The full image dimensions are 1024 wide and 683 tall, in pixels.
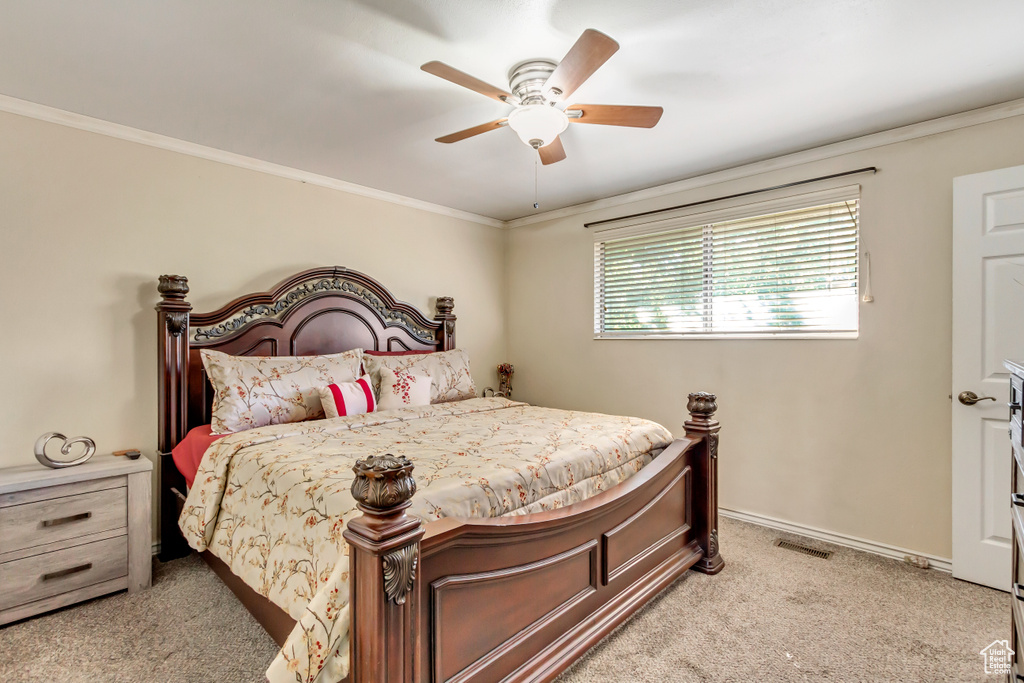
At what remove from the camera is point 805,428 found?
2.92 meters

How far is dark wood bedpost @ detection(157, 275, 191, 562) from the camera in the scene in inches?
102

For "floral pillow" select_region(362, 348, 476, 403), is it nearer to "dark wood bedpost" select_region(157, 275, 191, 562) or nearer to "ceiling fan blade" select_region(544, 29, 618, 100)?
"dark wood bedpost" select_region(157, 275, 191, 562)

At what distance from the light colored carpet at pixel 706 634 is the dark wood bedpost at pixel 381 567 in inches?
32.6

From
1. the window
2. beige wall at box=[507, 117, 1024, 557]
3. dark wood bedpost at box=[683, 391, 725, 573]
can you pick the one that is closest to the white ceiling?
beige wall at box=[507, 117, 1024, 557]

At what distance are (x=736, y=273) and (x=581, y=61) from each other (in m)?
2.09

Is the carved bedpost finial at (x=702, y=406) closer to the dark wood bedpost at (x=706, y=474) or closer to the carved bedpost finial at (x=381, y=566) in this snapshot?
the dark wood bedpost at (x=706, y=474)

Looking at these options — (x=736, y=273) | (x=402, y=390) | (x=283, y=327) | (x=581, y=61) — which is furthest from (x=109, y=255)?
(x=736, y=273)

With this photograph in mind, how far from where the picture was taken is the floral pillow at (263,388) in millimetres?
2486

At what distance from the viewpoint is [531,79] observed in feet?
6.65

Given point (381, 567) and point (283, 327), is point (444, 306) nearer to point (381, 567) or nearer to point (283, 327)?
point (283, 327)

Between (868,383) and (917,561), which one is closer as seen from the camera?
(917,561)

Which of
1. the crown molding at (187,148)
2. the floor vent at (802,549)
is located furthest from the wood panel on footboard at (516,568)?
the crown molding at (187,148)

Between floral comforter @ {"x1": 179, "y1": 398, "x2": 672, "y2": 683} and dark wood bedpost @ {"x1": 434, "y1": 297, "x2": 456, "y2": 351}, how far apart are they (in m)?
1.39

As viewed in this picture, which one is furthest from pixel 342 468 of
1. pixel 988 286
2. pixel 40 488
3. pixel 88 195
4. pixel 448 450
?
pixel 988 286
